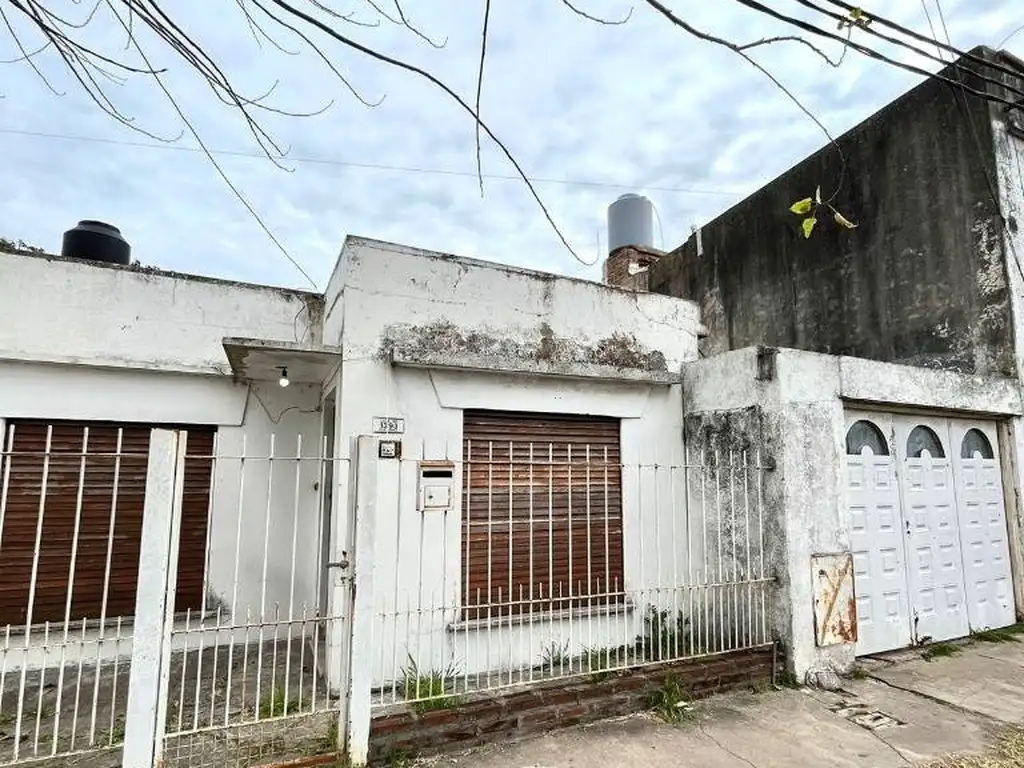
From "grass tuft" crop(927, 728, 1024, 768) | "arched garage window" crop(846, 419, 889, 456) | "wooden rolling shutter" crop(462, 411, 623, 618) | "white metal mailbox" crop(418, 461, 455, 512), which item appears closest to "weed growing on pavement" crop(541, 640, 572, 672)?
"wooden rolling shutter" crop(462, 411, 623, 618)

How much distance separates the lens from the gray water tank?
1135 cm

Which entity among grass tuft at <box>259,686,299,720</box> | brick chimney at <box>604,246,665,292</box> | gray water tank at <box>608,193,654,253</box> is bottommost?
grass tuft at <box>259,686,299,720</box>

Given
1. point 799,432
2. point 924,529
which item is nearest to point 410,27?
point 799,432

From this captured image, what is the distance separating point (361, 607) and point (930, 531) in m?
6.06

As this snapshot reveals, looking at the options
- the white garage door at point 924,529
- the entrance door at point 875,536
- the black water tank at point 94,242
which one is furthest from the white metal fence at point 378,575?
the black water tank at point 94,242

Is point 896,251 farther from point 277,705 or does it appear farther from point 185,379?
point 185,379

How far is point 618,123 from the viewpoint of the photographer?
10.5 ft

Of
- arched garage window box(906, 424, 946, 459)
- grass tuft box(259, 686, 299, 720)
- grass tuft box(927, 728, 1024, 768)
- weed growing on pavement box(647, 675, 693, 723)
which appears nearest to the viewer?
grass tuft box(927, 728, 1024, 768)

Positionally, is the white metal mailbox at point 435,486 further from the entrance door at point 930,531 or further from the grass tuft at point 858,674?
the entrance door at point 930,531

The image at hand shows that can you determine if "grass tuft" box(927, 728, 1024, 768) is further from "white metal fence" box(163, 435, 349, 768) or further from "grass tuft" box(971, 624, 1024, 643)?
"white metal fence" box(163, 435, 349, 768)

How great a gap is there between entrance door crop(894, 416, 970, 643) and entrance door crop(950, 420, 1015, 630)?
0.16 m

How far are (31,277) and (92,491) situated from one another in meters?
2.21

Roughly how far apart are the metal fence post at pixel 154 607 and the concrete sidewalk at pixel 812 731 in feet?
5.40

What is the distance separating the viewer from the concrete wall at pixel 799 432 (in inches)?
201
